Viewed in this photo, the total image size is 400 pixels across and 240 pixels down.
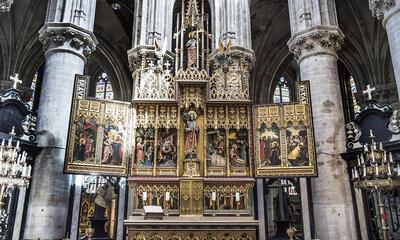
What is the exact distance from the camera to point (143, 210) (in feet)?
33.9

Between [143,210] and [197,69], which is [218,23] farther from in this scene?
[143,210]

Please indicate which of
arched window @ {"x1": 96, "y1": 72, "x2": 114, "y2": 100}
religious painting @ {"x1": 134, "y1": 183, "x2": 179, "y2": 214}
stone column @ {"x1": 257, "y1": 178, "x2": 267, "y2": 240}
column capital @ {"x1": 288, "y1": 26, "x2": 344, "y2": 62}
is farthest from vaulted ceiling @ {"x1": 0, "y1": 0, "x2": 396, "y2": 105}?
religious painting @ {"x1": 134, "y1": 183, "x2": 179, "y2": 214}

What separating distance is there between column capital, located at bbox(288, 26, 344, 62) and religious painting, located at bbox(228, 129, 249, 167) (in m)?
4.36

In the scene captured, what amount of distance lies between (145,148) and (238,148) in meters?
2.88

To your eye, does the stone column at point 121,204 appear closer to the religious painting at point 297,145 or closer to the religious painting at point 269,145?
the religious painting at point 269,145

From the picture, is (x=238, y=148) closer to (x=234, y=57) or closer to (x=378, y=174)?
(x=378, y=174)

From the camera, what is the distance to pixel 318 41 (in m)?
13.2

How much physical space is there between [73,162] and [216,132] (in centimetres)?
432

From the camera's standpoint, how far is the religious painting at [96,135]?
10406mm

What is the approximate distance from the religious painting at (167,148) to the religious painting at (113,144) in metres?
1.12

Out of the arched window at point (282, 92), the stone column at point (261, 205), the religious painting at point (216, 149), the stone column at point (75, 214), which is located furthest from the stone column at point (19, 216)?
the arched window at point (282, 92)

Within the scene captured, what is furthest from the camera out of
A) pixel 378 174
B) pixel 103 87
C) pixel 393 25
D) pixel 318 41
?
pixel 103 87

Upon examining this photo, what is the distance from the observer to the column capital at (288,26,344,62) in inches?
519

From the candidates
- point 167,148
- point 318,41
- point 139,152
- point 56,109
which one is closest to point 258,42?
point 318,41
